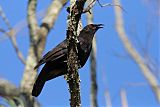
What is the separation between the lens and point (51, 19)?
733 centimetres

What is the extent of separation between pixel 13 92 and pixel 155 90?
7.03 metres

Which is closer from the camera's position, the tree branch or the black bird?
the tree branch

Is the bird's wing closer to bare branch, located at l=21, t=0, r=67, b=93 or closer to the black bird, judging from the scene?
the black bird

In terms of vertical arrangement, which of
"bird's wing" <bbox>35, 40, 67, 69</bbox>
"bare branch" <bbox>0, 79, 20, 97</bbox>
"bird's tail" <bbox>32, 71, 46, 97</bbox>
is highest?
"bare branch" <bbox>0, 79, 20, 97</bbox>

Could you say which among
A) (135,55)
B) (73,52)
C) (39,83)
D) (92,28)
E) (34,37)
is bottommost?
(73,52)

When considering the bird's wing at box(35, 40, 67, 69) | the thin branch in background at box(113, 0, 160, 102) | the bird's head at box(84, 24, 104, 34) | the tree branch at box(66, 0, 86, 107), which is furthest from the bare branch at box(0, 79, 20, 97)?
the thin branch in background at box(113, 0, 160, 102)

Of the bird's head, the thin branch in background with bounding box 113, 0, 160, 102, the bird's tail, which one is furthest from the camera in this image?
the thin branch in background with bounding box 113, 0, 160, 102

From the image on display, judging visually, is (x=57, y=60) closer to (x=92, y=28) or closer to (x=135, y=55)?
(x=92, y=28)

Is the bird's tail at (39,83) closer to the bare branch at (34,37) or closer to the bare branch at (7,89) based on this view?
the bare branch at (34,37)

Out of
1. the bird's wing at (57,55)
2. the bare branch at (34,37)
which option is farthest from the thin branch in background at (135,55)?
the bird's wing at (57,55)

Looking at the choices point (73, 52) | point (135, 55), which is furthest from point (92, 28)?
point (135, 55)

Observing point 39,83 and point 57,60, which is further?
point 39,83

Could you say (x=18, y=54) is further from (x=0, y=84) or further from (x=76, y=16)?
(x=76, y=16)

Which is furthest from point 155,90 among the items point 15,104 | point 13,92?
point 15,104
